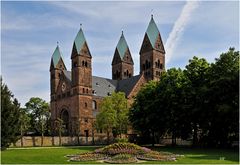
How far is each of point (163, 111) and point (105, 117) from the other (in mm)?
18700

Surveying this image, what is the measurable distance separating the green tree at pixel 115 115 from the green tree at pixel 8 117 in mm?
27905

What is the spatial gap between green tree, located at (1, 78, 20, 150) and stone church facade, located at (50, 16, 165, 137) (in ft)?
125

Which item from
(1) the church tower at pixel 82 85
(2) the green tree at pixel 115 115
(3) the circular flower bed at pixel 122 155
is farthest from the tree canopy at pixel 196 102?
(1) the church tower at pixel 82 85

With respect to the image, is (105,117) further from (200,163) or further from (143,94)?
(200,163)

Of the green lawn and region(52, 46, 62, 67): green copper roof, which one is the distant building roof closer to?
region(52, 46, 62, 67): green copper roof

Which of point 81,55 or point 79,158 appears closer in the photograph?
point 79,158

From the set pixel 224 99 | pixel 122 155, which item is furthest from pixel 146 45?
pixel 122 155

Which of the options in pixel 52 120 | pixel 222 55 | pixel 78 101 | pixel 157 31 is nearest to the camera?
pixel 222 55

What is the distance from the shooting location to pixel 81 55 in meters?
74.6

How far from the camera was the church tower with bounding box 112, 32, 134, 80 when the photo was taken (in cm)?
9550

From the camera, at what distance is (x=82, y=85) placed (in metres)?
73.6

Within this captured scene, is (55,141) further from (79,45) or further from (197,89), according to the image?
(197,89)

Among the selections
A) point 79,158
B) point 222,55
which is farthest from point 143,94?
point 79,158

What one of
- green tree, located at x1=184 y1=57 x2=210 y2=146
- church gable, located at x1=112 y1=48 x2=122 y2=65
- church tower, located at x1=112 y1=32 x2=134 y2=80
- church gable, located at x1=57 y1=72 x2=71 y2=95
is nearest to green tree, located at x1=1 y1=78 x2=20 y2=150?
green tree, located at x1=184 y1=57 x2=210 y2=146
